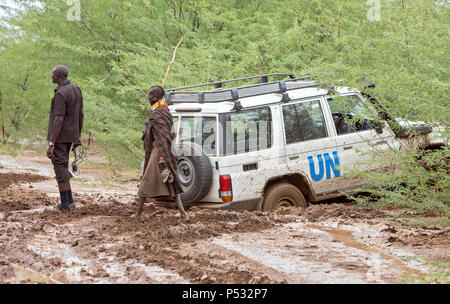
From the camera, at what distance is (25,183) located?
13.7 metres

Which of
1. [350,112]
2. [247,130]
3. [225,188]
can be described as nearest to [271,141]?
[247,130]

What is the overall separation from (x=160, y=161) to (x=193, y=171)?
0.50m

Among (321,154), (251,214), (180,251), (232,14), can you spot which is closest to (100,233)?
(180,251)

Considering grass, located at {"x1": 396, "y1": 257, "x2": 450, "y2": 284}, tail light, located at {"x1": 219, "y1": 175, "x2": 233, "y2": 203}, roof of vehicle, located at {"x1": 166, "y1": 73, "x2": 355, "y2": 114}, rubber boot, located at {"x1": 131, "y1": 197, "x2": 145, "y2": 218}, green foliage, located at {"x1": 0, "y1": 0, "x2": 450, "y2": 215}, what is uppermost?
green foliage, located at {"x1": 0, "y1": 0, "x2": 450, "y2": 215}

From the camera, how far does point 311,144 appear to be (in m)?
8.63

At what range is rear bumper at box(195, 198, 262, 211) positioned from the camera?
8023 millimetres

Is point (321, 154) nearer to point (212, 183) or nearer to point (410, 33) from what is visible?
point (212, 183)

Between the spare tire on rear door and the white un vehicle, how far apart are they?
1 centimetres

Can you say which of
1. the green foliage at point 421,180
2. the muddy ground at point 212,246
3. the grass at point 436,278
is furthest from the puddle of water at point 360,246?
the green foliage at point 421,180

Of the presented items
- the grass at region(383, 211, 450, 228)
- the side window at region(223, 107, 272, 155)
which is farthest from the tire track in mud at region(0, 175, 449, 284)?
the side window at region(223, 107, 272, 155)

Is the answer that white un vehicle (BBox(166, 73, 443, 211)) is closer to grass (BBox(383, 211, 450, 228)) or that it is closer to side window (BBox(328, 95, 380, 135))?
side window (BBox(328, 95, 380, 135))

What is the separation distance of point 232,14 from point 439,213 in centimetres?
1032

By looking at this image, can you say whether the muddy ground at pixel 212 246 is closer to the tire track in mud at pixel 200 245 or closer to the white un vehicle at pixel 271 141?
the tire track in mud at pixel 200 245

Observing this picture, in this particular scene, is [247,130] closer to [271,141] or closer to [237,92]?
[271,141]
